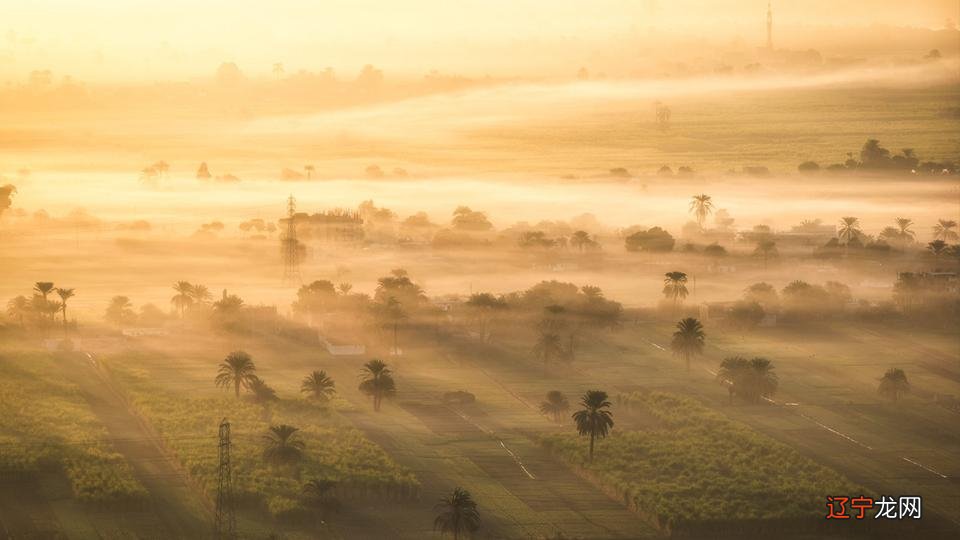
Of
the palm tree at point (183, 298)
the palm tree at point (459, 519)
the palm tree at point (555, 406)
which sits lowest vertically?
the palm tree at point (459, 519)

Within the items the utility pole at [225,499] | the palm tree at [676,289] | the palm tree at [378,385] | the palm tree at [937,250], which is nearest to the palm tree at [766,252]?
the palm tree at [937,250]

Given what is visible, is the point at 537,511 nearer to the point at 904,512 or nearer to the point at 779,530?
the point at 779,530

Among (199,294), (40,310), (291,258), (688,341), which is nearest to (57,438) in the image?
(40,310)

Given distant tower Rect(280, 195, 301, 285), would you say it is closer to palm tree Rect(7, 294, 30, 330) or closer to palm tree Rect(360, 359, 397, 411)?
palm tree Rect(7, 294, 30, 330)

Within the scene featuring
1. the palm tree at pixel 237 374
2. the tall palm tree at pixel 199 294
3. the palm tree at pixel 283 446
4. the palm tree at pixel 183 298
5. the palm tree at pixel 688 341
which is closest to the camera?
the palm tree at pixel 283 446

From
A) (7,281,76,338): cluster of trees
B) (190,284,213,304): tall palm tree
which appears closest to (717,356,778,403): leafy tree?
(190,284,213,304): tall palm tree

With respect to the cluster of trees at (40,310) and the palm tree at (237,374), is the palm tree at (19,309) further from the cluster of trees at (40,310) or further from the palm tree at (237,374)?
the palm tree at (237,374)

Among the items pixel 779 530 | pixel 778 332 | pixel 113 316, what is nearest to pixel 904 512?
pixel 779 530
